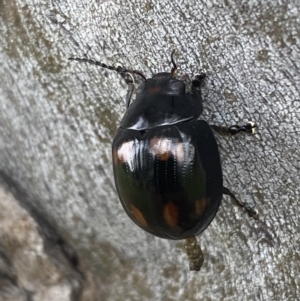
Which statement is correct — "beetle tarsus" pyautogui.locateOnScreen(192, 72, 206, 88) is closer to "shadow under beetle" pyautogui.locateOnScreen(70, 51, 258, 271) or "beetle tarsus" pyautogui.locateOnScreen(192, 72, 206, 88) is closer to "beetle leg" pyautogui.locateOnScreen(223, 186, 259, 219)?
"shadow under beetle" pyautogui.locateOnScreen(70, 51, 258, 271)

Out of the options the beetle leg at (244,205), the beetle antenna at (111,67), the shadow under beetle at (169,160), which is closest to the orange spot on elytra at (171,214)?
the shadow under beetle at (169,160)

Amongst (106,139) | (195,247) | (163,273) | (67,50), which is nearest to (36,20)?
(67,50)

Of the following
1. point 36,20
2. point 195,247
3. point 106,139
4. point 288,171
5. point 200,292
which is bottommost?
point 200,292

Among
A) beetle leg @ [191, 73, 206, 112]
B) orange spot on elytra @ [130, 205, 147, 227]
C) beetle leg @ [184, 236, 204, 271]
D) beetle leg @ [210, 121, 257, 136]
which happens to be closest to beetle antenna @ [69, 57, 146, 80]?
beetle leg @ [191, 73, 206, 112]

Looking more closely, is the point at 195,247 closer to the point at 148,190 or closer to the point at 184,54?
the point at 148,190

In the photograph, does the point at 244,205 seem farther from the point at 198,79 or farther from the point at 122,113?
the point at 122,113

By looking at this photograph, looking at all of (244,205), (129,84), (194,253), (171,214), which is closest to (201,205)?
(171,214)

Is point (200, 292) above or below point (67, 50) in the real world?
below

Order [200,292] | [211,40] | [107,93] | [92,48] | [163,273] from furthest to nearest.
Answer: [163,273], [200,292], [107,93], [92,48], [211,40]
